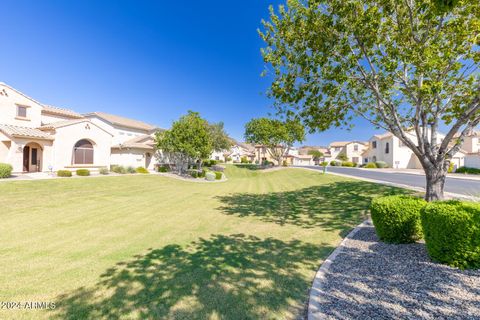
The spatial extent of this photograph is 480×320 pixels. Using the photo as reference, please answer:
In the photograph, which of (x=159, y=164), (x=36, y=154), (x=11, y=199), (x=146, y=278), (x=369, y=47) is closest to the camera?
(x=146, y=278)

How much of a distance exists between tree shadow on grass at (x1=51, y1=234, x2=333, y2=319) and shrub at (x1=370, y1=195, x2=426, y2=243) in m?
1.78

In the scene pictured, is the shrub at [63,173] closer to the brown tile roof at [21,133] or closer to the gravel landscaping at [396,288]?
the brown tile roof at [21,133]

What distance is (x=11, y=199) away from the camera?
1191 centimetres

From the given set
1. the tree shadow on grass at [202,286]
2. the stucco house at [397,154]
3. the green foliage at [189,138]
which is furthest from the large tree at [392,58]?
the stucco house at [397,154]

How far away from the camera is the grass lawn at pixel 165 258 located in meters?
3.58

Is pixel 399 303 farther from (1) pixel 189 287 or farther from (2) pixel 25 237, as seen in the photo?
(2) pixel 25 237

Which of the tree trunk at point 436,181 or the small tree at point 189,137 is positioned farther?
the small tree at point 189,137

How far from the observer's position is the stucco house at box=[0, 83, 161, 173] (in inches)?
779

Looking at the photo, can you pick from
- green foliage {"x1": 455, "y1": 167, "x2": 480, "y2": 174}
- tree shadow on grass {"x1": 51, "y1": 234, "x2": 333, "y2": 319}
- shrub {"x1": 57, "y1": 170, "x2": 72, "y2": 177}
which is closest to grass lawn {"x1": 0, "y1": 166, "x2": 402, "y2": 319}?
tree shadow on grass {"x1": 51, "y1": 234, "x2": 333, "y2": 319}

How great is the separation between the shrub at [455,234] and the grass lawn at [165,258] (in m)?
2.35

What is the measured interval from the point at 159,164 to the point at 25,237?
28.2m

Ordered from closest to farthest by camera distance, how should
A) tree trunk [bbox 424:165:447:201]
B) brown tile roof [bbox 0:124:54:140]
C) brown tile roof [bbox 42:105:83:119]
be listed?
tree trunk [bbox 424:165:447:201], brown tile roof [bbox 0:124:54:140], brown tile roof [bbox 42:105:83:119]

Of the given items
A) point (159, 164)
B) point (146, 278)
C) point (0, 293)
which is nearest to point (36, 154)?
point (159, 164)

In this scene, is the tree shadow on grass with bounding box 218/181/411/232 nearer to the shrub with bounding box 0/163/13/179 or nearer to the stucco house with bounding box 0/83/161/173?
the shrub with bounding box 0/163/13/179
